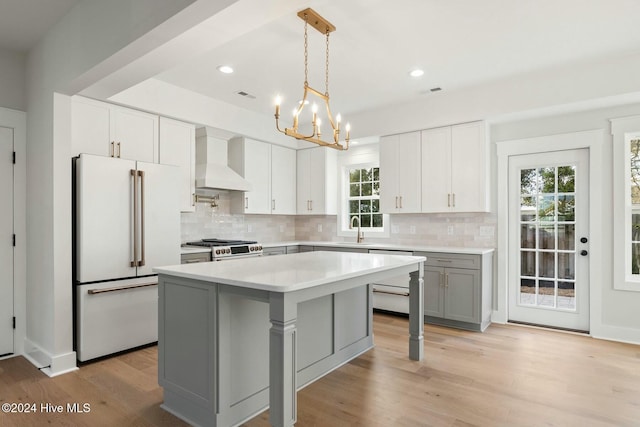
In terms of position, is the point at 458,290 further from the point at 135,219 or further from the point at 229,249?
the point at 135,219

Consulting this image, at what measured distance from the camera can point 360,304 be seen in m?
3.29

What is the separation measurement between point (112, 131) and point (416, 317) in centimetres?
328

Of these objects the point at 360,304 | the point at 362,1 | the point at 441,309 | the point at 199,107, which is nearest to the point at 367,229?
the point at 441,309

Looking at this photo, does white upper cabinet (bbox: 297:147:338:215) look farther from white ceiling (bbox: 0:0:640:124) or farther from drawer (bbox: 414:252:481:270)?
drawer (bbox: 414:252:481:270)

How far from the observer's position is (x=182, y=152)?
4.18 metres

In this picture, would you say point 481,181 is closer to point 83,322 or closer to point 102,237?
point 102,237

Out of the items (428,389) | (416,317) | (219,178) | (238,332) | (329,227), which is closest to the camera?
(238,332)

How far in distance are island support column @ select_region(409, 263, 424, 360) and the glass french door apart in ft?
5.87

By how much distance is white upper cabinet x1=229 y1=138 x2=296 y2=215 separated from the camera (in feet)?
16.6

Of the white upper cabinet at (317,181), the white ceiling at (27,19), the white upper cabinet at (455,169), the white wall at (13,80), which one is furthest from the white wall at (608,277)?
the white wall at (13,80)

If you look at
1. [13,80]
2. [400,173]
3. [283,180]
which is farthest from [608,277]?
[13,80]

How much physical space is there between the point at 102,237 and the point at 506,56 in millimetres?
3881

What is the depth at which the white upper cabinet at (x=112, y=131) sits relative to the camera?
3322 millimetres

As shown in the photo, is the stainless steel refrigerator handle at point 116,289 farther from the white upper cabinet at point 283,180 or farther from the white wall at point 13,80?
the white upper cabinet at point 283,180
